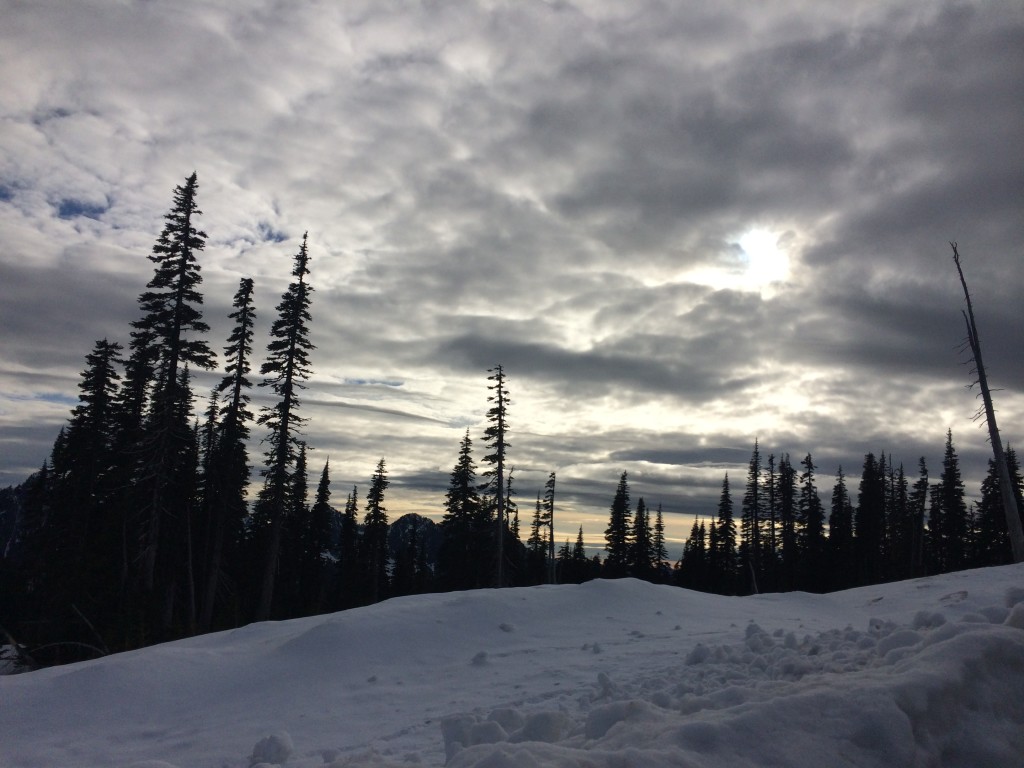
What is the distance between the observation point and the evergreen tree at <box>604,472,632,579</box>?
62.3 metres

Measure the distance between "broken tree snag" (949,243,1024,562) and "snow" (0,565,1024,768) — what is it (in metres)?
11.1

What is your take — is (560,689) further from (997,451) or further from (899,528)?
(899,528)

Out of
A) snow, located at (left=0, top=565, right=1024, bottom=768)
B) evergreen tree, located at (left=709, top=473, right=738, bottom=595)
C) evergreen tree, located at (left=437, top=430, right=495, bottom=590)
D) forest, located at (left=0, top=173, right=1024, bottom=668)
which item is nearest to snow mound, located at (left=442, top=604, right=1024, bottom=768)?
snow, located at (left=0, top=565, right=1024, bottom=768)

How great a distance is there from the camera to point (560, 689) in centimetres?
762

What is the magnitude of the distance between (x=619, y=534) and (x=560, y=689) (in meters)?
57.0

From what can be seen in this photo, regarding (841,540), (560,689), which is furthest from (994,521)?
(560,689)

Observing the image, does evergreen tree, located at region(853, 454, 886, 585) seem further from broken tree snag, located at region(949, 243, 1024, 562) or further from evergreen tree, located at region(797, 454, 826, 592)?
broken tree snag, located at region(949, 243, 1024, 562)

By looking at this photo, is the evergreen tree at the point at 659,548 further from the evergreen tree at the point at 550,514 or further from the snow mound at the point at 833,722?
the snow mound at the point at 833,722

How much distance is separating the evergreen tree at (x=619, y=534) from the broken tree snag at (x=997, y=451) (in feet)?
132

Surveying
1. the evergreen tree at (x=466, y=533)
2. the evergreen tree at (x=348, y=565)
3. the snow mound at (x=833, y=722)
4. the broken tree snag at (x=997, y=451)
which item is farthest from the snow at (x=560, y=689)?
the evergreen tree at (x=348, y=565)

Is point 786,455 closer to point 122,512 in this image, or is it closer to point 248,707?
point 122,512

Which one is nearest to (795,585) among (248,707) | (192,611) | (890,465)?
(890,465)

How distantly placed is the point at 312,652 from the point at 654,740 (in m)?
6.61

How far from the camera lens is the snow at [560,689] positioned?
4.52 meters
